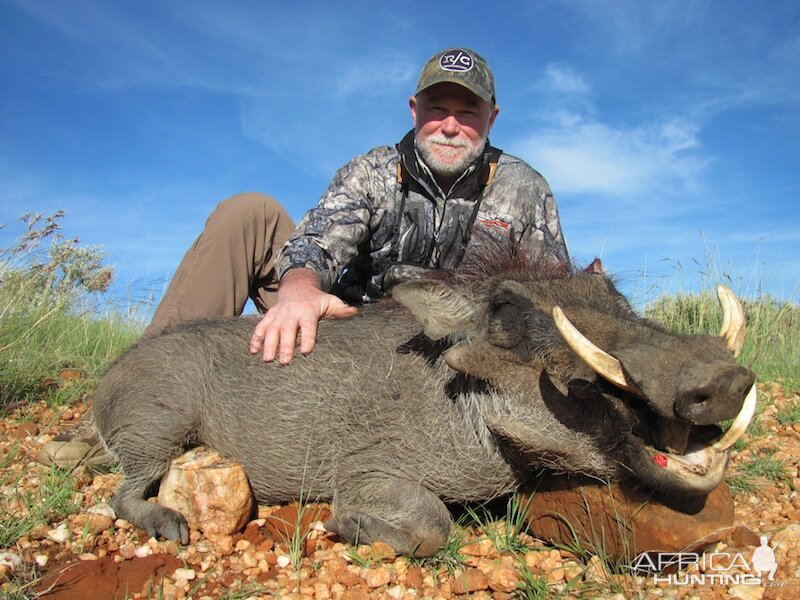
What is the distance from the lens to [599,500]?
244 cm

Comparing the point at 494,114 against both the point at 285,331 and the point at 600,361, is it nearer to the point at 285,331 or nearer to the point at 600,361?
the point at 285,331

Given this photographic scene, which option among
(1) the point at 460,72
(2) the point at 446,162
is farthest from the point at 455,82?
(2) the point at 446,162

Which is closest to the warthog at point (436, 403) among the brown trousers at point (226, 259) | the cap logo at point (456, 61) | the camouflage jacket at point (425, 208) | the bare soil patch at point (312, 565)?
the bare soil patch at point (312, 565)

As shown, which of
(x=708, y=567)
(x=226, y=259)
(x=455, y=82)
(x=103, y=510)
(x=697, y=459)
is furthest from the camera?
(x=226, y=259)

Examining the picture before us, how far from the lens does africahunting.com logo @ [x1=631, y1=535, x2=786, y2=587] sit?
89.6 inches

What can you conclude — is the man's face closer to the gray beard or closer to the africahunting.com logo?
the gray beard

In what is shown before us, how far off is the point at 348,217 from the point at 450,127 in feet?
2.86

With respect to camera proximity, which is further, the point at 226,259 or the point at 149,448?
the point at 226,259

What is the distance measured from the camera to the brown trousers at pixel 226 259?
14.8ft

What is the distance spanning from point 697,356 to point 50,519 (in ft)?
8.27

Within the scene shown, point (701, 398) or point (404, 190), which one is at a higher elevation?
point (404, 190)

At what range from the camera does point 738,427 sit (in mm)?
2150

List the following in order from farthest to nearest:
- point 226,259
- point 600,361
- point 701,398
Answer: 1. point 226,259
2. point 600,361
3. point 701,398

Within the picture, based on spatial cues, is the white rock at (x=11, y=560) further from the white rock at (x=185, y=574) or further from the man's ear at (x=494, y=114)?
the man's ear at (x=494, y=114)
